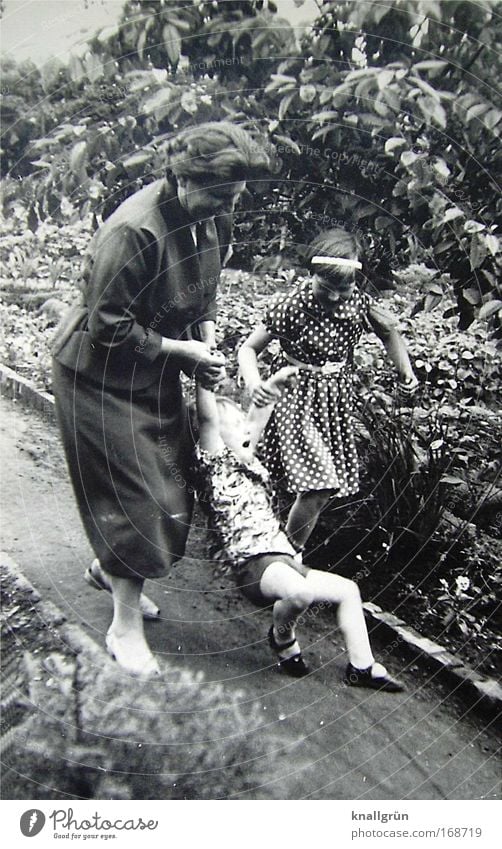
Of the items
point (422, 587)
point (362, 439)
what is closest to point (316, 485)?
point (362, 439)

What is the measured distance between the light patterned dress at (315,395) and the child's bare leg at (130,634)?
1.49 feet

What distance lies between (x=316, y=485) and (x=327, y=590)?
256 millimetres

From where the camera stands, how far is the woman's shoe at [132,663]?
1.82m

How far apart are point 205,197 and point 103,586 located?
0.97 metres

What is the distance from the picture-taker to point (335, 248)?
68.4 inches

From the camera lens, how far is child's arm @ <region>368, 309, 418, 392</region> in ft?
5.84

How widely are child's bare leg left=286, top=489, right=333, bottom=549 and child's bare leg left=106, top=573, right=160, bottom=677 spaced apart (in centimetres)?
40

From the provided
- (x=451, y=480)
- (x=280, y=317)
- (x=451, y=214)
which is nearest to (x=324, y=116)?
(x=451, y=214)

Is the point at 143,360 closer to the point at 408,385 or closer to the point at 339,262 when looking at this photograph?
the point at 339,262

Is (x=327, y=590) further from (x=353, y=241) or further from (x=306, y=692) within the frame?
(x=353, y=241)

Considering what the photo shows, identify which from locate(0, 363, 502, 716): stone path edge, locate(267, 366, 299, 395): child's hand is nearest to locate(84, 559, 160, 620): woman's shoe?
locate(0, 363, 502, 716): stone path edge

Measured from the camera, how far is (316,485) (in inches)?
70.5

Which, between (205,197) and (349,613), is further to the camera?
(349,613)

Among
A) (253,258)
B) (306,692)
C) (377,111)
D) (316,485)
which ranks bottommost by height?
(306,692)
